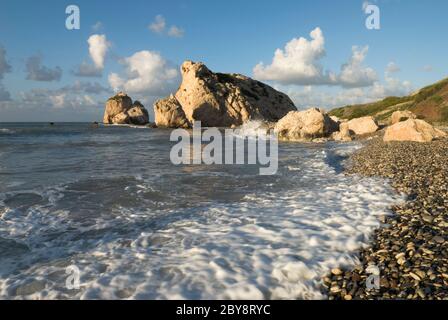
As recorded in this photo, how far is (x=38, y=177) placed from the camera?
16312mm

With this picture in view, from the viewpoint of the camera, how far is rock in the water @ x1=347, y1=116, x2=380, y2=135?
150 ft

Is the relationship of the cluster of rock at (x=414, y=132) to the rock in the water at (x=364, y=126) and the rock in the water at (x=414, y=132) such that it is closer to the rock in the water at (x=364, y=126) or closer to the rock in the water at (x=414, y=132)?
the rock in the water at (x=414, y=132)

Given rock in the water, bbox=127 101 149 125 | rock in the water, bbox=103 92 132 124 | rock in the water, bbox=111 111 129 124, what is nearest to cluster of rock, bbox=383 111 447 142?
rock in the water, bbox=127 101 149 125

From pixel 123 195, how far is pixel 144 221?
3.50m

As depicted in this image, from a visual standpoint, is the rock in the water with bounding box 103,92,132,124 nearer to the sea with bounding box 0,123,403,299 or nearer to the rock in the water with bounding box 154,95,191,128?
the rock in the water with bounding box 154,95,191,128

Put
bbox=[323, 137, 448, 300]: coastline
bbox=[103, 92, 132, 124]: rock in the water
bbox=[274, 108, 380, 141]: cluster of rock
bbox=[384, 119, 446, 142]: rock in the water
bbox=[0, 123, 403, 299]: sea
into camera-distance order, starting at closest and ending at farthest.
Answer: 1. bbox=[323, 137, 448, 300]: coastline
2. bbox=[0, 123, 403, 299]: sea
3. bbox=[384, 119, 446, 142]: rock in the water
4. bbox=[274, 108, 380, 141]: cluster of rock
5. bbox=[103, 92, 132, 124]: rock in the water

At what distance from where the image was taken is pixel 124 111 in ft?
410

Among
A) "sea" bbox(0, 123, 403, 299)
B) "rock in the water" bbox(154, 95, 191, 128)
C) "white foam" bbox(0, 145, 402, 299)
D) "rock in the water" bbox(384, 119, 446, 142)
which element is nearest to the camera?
"white foam" bbox(0, 145, 402, 299)

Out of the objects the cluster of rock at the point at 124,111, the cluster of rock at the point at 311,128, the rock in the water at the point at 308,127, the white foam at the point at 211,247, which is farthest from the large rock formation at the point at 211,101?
the white foam at the point at 211,247

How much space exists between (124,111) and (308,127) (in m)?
97.6

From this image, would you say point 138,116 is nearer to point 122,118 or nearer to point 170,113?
point 122,118

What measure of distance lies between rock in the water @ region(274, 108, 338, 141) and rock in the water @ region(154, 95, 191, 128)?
4494 cm
